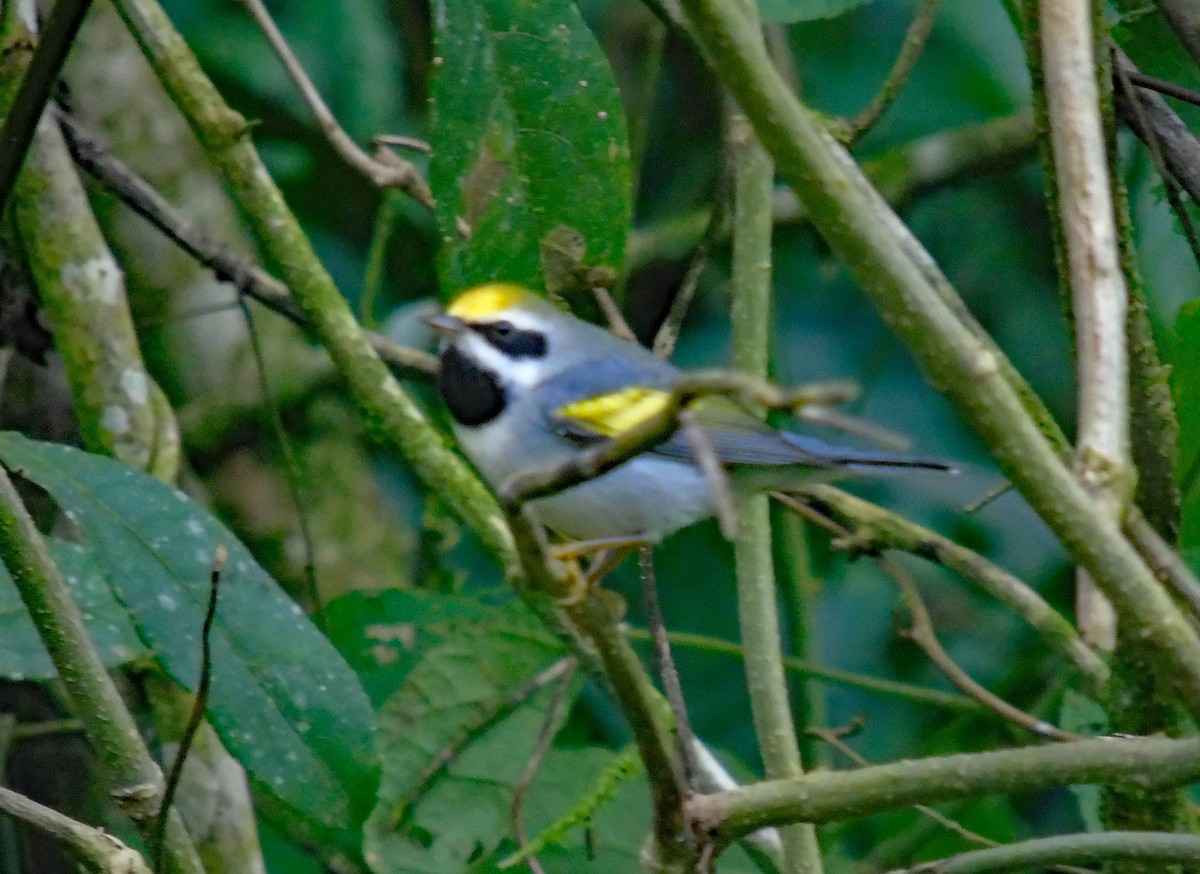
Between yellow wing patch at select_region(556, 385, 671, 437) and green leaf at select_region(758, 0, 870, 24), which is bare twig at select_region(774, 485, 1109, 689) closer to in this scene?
yellow wing patch at select_region(556, 385, 671, 437)

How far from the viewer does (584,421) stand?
1.92 m

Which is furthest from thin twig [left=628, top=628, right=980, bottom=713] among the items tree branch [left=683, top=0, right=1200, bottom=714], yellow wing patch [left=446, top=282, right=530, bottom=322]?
tree branch [left=683, top=0, right=1200, bottom=714]

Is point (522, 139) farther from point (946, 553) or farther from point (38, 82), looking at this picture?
point (946, 553)

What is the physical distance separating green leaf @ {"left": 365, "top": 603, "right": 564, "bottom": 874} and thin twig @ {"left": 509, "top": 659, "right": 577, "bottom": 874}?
0.12ft

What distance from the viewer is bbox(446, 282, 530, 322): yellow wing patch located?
1918 millimetres

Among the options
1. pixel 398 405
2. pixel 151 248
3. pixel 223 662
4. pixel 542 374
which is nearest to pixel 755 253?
pixel 542 374

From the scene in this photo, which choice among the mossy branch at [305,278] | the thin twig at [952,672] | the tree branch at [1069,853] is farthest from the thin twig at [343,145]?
the tree branch at [1069,853]

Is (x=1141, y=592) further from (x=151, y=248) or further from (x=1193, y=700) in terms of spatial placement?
(x=151, y=248)

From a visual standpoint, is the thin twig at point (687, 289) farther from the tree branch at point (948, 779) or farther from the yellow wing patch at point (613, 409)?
the tree branch at point (948, 779)

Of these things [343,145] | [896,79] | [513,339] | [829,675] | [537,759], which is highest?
[896,79]

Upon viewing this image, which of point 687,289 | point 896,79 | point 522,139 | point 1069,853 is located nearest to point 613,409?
point 687,289

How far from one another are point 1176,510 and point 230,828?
119 cm

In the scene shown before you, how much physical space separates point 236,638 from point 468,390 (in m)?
0.52

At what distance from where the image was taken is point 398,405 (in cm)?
204
